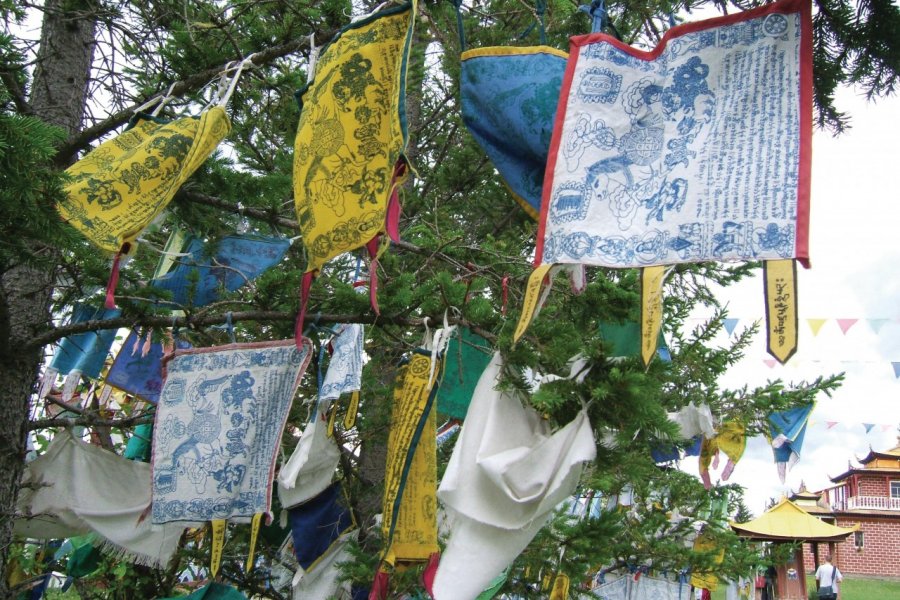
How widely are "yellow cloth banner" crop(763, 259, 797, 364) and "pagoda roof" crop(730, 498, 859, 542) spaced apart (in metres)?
13.6

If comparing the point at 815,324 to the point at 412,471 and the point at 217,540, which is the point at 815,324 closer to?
the point at 412,471

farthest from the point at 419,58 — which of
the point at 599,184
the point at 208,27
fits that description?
the point at 599,184

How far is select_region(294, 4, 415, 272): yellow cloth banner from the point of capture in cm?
301

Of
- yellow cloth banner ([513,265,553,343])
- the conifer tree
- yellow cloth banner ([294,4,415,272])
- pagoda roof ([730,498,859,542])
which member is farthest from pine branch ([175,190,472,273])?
pagoda roof ([730,498,859,542])

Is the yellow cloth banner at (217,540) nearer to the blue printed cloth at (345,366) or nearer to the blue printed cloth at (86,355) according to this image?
the blue printed cloth at (345,366)

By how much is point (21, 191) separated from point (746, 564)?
455 cm

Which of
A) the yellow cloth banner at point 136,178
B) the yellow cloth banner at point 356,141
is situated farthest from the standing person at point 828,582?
the yellow cloth banner at point 136,178

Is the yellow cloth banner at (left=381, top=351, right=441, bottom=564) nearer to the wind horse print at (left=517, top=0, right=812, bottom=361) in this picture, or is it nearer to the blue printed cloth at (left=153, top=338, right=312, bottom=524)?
the blue printed cloth at (left=153, top=338, right=312, bottom=524)

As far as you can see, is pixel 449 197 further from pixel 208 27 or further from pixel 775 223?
pixel 775 223

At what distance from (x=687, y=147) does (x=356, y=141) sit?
1235mm

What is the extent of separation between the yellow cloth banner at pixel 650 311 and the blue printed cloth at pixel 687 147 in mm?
167

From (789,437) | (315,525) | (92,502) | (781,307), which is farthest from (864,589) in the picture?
(781,307)

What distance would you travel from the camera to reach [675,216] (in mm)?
2467

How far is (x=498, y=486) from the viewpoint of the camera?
2.83 metres
